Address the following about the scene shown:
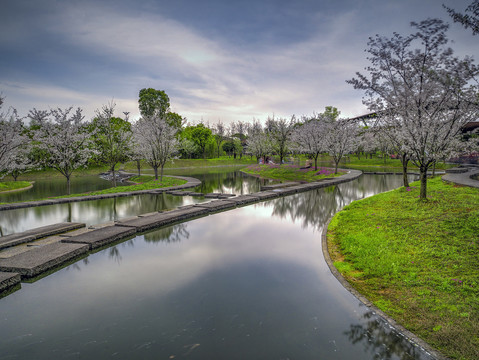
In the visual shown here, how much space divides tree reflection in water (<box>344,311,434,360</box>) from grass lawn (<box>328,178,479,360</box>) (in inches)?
14.4

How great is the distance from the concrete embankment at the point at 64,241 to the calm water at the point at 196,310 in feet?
1.75

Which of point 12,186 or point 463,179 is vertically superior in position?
point 463,179

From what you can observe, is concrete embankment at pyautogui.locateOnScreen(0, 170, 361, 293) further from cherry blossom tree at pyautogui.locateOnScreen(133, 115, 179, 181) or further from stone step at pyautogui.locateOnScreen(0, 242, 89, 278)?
cherry blossom tree at pyautogui.locateOnScreen(133, 115, 179, 181)

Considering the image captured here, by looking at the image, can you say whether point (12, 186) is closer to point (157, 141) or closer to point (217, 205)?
point (157, 141)

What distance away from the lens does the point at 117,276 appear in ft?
25.9

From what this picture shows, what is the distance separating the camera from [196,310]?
20.0 ft

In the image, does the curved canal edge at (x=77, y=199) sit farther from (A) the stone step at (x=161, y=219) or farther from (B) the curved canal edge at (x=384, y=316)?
(B) the curved canal edge at (x=384, y=316)

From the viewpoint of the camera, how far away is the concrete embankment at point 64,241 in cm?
796

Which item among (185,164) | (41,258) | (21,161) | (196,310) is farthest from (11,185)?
(185,164)

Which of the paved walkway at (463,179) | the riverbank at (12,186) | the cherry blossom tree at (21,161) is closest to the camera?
the paved walkway at (463,179)

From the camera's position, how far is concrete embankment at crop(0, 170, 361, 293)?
26.1 feet

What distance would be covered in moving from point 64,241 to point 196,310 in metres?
7.37

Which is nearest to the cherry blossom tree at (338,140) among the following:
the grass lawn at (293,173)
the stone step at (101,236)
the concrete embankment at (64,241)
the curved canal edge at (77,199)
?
the grass lawn at (293,173)

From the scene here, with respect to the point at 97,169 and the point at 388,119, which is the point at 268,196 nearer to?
the point at 388,119
